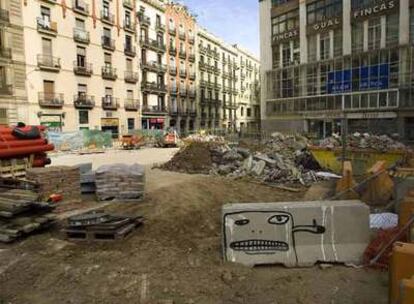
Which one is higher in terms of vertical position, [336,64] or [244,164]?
[336,64]

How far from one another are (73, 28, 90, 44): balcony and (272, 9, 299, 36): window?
69.0ft

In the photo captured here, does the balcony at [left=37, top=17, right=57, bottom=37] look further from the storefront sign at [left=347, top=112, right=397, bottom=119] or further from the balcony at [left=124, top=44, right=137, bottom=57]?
the storefront sign at [left=347, top=112, right=397, bottom=119]

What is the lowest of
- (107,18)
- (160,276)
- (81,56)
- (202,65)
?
(160,276)

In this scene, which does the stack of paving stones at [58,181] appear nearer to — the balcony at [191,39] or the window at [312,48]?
the window at [312,48]

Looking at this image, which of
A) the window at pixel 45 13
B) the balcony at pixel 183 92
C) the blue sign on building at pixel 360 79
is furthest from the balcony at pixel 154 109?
the blue sign on building at pixel 360 79

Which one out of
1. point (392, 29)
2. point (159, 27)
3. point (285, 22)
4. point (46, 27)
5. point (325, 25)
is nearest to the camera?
point (392, 29)

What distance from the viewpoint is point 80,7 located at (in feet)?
121

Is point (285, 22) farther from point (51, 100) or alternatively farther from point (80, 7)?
point (51, 100)

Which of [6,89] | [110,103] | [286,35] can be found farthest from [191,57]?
[6,89]

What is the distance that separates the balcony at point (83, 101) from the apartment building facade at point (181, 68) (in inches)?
606

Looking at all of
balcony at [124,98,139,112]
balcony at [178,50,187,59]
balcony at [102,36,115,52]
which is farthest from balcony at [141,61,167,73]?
balcony at [102,36,115,52]

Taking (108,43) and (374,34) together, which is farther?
(108,43)

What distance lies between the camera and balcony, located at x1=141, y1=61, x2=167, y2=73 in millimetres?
47031

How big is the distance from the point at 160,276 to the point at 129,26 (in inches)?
1713
